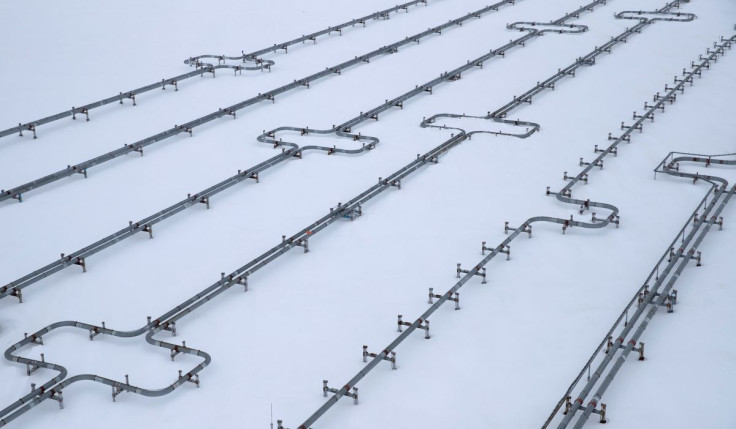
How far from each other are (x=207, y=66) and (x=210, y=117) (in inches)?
162

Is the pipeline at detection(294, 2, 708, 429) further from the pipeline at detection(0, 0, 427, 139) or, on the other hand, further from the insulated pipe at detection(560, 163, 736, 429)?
the pipeline at detection(0, 0, 427, 139)

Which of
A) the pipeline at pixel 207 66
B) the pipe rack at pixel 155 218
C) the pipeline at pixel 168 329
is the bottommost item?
the pipeline at pixel 168 329

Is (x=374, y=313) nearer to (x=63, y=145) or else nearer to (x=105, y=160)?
(x=105, y=160)

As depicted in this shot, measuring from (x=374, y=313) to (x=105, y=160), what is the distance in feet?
21.9

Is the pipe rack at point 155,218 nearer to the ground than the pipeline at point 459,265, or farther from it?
farther from it

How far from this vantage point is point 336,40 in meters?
24.1

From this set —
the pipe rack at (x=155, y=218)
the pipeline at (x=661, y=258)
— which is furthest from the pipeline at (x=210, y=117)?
the pipeline at (x=661, y=258)

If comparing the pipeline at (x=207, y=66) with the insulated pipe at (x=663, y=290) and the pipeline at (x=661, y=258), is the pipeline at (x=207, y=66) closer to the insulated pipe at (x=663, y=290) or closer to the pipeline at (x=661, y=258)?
the pipeline at (x=661, y=258)

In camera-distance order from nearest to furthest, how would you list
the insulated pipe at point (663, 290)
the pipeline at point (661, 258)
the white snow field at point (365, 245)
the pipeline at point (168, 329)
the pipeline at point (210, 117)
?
the pipeline at point (661, 258) < the insulated pipe at point (663, 290) < the pipeline at point (168, 329) < the white snow field at point (365, 245) < the pipeline at point (210, 117)

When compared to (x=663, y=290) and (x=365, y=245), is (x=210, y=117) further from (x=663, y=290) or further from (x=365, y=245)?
(x=663, y=290)

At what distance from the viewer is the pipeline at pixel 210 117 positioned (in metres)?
14.1

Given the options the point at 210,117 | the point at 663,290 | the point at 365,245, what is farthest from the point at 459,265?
the point at 210,117

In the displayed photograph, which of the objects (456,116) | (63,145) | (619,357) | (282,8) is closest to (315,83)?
(456,116)

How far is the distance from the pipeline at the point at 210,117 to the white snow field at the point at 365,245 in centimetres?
15
